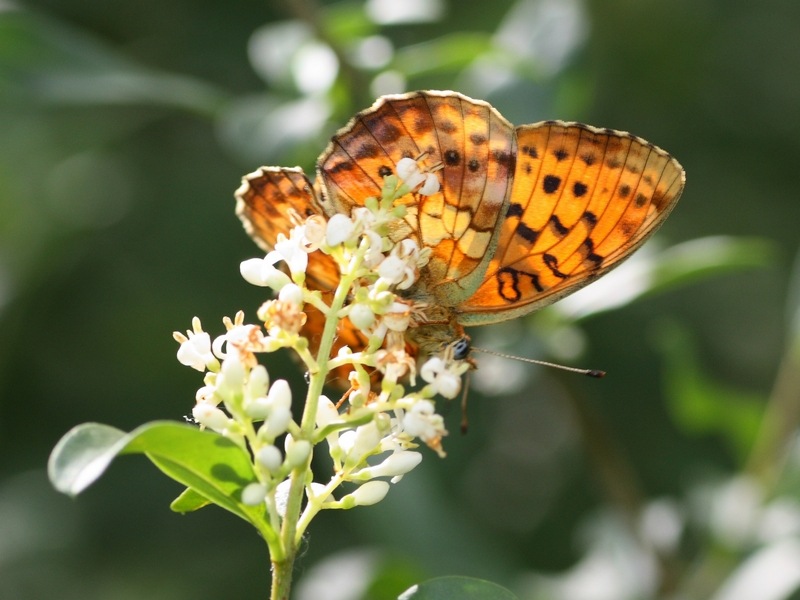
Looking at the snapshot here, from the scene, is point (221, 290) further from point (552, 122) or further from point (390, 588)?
point (552, 122)

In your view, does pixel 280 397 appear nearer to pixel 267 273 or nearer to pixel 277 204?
pixel 267 273

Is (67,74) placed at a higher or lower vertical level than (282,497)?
higher

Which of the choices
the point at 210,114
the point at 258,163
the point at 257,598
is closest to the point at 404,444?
the point at 258,163

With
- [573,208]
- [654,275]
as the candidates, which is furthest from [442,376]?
[654,275]

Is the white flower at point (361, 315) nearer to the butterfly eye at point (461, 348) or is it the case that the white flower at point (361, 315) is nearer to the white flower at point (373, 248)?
the white flower at point (373, 248)

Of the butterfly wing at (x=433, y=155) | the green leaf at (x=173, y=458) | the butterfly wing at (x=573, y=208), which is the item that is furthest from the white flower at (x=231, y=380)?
the butterfly wing at (x=573, y=208)
